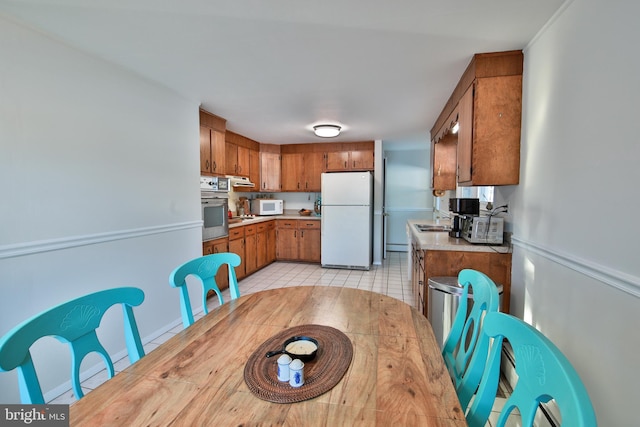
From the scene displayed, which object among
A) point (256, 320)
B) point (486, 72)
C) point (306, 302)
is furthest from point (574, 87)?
point (256, 320)

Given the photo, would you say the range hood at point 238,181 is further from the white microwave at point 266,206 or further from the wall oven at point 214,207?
the white microwave at point 266,206

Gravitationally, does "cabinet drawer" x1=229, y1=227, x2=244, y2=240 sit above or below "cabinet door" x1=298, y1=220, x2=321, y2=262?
above

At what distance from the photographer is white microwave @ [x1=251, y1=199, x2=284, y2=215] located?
17.9ft

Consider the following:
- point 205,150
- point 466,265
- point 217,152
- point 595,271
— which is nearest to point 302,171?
point 217,152

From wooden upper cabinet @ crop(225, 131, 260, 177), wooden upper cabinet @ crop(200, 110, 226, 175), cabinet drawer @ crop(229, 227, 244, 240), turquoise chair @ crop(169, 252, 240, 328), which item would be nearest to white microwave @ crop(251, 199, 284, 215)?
wooden upper cabinet @ crop(225, 131, 260, 177)

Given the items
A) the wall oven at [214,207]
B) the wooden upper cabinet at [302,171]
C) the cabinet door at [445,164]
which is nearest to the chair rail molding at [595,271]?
the cabinet door at [445,164]

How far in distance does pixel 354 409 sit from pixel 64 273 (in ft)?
6.94

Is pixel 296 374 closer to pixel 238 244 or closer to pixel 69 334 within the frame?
pixel 69 334

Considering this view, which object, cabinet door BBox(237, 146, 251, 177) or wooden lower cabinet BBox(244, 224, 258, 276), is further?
cabinet door BBox(237, 146, 251, 177)

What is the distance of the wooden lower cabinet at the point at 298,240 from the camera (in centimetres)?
535

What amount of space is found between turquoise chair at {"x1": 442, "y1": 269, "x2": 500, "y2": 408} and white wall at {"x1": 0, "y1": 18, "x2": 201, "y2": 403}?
7.67 feet

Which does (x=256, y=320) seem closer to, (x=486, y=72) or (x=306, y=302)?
(x=306, y=302)

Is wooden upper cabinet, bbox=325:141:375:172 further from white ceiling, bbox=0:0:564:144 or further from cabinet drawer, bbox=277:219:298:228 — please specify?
A: white ceiling, bbox=0:0:564:144

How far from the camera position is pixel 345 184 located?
194 inches
